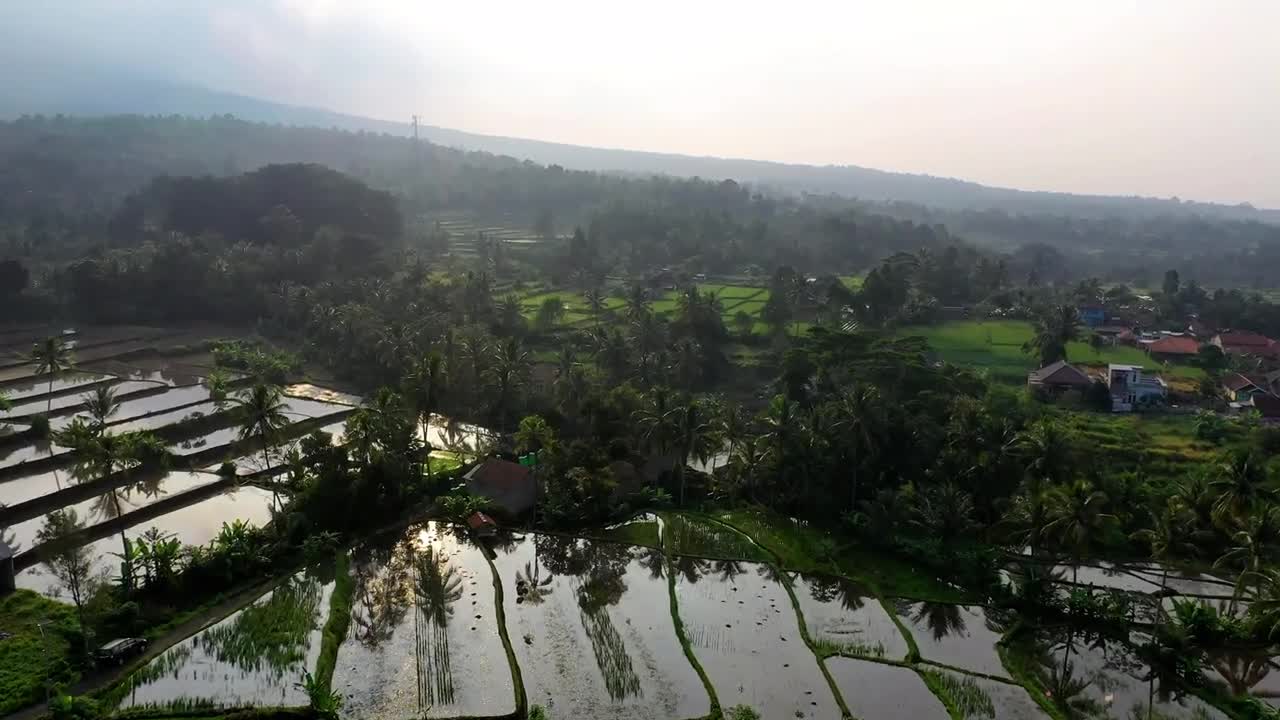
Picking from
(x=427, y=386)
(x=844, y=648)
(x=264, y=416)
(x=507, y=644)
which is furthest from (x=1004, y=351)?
(x=264, y=416)

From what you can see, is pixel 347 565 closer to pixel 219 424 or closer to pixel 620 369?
pixel 219 424

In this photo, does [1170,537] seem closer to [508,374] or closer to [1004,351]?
[508,374]

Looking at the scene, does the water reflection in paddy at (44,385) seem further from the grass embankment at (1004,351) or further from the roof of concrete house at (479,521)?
the grass embankment at (1004,351)

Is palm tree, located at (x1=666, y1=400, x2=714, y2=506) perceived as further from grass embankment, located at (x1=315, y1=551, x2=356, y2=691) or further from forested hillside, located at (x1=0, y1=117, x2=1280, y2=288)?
forested hillside, located at (x1=0, y1=117, x2=1280, y2=288)

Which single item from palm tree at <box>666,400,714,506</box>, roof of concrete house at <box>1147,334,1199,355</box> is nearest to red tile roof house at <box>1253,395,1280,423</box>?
roof of concrete house at <box>1147,334,1199,355</box>

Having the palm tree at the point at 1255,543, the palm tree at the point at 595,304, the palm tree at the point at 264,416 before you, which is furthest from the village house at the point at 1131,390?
the palm tree at the point at 264,416

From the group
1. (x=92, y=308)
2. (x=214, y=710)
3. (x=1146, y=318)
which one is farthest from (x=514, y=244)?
(x=214, y=710)
